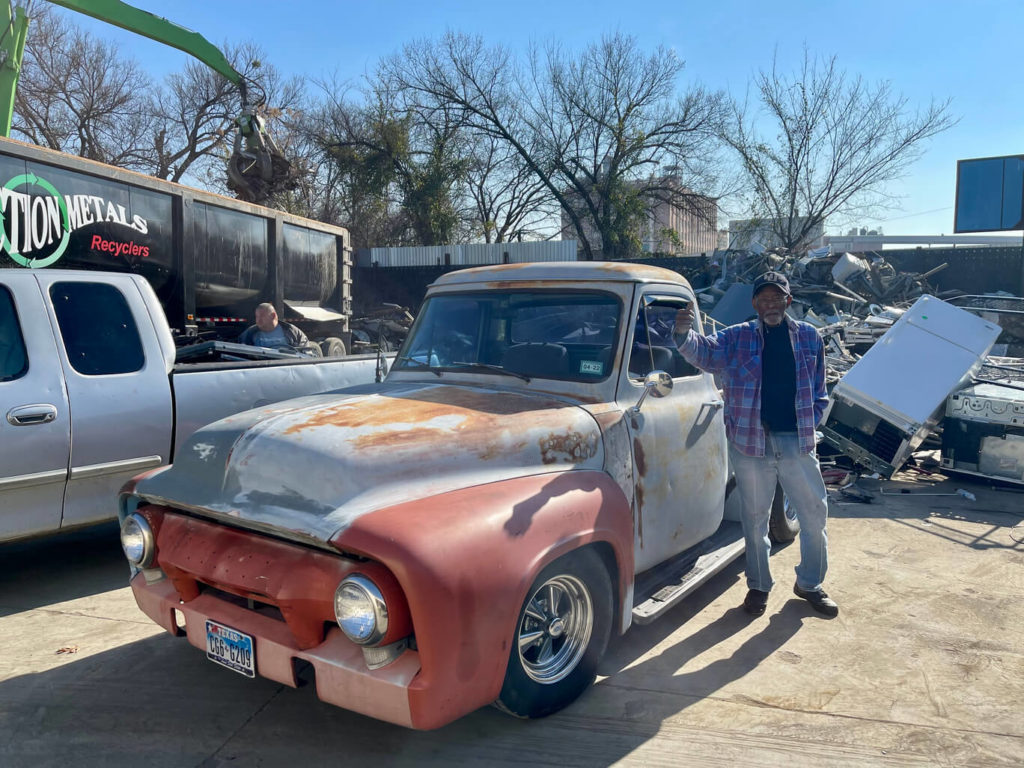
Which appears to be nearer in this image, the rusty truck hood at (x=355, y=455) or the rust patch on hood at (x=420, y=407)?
the rusty truck hood at (x=355, y=455)

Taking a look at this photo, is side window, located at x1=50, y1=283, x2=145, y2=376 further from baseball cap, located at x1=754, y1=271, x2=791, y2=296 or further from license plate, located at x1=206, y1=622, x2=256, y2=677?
baseball cap, located at x1=754, y1=271, x2=791, y2=296

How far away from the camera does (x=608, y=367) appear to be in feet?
12.3

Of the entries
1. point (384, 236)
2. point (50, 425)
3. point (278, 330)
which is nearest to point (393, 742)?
point (50, 425)

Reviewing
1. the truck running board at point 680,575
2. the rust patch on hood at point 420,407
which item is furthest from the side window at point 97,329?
the truck running board at point 680,575

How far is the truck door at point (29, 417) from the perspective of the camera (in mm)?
4219

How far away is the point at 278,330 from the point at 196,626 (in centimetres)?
520

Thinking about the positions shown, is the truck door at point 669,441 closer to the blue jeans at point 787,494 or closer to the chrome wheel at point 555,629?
the blue jeans at point 787,494

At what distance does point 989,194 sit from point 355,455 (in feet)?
63.9

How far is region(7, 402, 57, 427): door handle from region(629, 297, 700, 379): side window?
3.27 m

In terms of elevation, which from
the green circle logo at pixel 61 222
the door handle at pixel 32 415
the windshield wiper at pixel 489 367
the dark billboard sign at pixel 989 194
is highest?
the dark billboard sign at pixel 989 194

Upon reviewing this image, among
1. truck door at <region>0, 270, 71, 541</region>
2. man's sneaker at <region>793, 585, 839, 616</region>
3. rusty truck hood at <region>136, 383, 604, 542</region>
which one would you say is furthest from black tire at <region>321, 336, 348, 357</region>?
man's sneaker at <region>793, 585, 839, 616</region>

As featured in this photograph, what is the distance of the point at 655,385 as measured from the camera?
12.4 feet

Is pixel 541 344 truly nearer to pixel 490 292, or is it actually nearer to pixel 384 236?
pixel 490 292

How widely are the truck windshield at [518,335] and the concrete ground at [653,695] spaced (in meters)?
1.50
